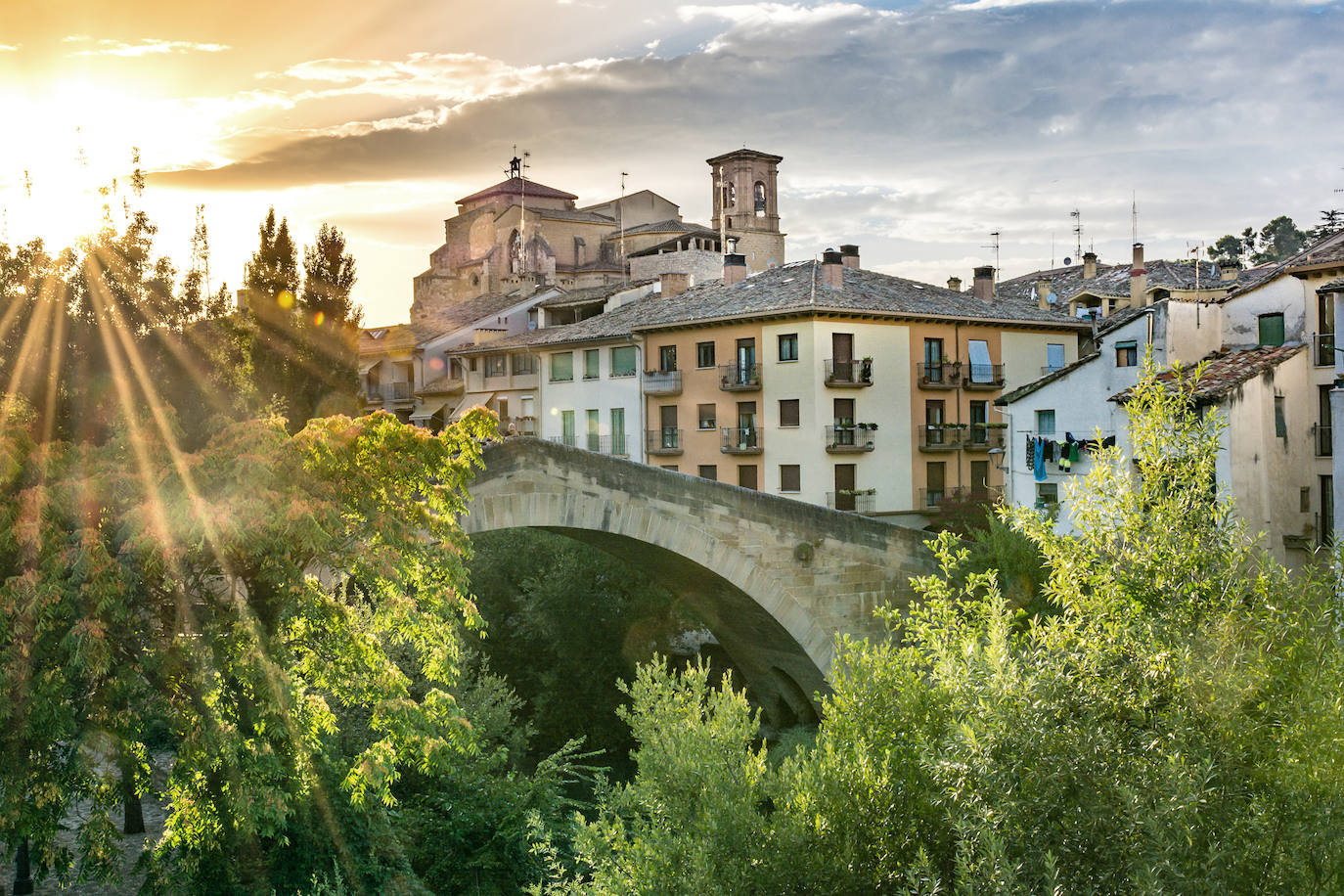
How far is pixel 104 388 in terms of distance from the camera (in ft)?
43.0

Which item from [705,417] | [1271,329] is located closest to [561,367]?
[705,417]

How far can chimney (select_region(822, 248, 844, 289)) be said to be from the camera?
37.1m

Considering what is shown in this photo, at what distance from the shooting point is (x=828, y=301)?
3512 centimetres

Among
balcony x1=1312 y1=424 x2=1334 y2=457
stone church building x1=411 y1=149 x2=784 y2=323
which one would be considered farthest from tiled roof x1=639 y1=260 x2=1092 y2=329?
stone church building x1=411 y1=149 x2=784 y2=323

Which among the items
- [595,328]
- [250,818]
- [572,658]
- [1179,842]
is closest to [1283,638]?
[1179,842]

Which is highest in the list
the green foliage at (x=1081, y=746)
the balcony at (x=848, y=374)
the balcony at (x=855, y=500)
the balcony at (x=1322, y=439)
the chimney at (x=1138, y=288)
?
the chimney at (x=1138, y=288)

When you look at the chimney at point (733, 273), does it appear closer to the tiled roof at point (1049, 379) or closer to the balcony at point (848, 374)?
the balcony at point (848, 374)

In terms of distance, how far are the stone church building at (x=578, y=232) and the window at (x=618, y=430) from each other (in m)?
21.9

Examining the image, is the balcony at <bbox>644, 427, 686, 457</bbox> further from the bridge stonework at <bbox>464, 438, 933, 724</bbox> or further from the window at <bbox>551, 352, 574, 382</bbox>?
the bridge stonework at <bbox>464, 438, 933, 724</bbox>

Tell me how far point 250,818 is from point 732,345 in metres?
26.8

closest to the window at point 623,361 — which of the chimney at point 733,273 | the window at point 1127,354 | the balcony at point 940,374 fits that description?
the chimney at point 733,273

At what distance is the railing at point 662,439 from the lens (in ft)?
127

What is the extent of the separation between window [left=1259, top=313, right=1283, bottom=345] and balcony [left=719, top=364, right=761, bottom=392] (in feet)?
47.8

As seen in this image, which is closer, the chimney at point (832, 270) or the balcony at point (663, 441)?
the chimney at point (832, 270)
